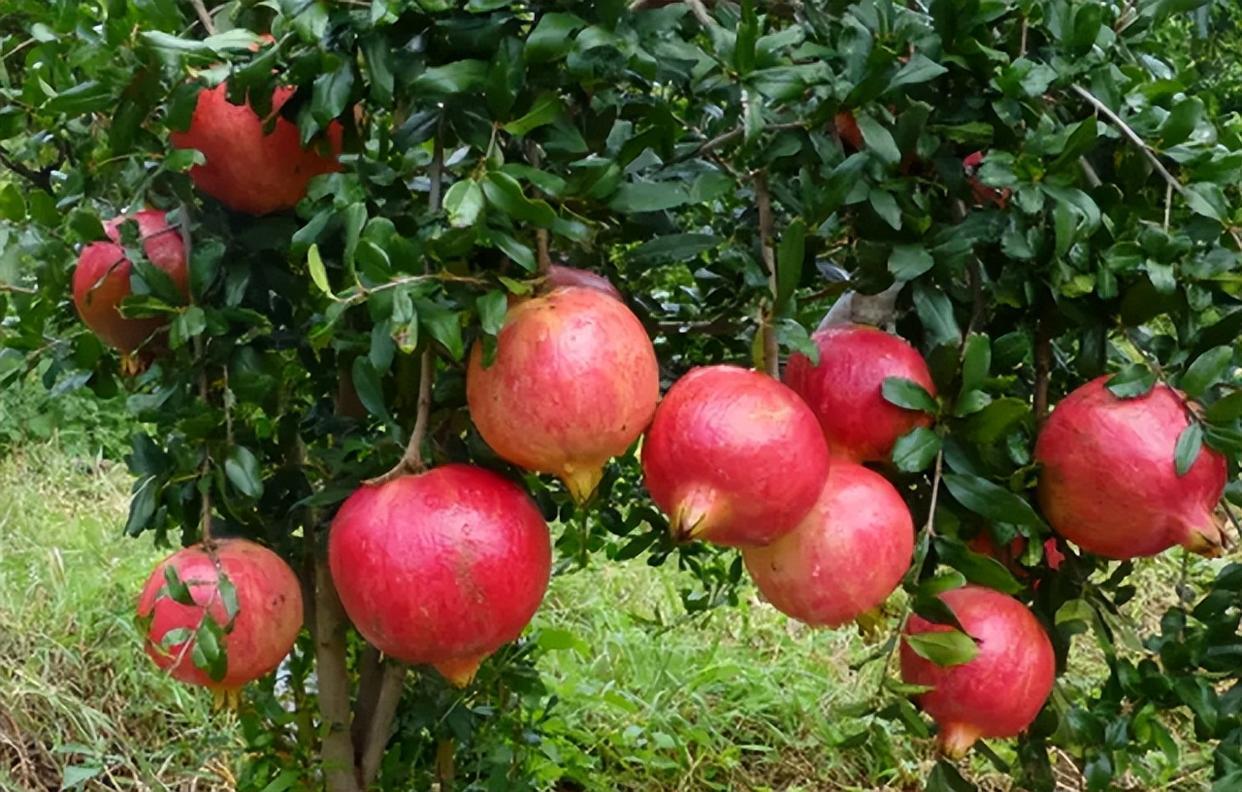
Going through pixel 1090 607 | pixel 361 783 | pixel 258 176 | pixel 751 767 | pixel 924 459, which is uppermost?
pixel 258 176

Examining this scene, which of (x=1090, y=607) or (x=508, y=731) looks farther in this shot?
(x=508, y=731)

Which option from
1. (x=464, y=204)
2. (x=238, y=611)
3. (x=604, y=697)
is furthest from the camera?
(x=604, y=697)

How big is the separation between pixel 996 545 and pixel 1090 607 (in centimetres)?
9

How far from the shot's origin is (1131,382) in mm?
851

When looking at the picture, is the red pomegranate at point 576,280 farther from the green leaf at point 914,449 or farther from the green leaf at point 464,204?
the green leaf at point 914,449

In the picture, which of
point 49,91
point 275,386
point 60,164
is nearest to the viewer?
point 49,91

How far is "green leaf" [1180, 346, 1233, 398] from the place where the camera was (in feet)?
2.79

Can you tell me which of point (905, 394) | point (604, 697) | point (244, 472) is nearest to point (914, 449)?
point (905, 394)

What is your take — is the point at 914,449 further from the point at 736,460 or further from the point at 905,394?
the point at 736,460

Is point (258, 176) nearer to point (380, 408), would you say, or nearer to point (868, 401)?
point (380, 408)

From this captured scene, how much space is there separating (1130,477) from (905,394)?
159 millimetres

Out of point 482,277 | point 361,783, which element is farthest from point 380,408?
point 361,783

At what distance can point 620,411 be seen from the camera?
771 millimetres

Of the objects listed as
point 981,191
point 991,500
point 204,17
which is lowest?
point 991,500
